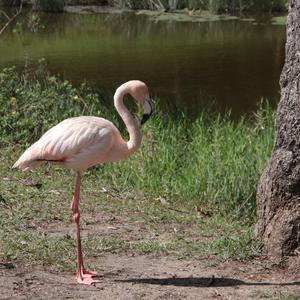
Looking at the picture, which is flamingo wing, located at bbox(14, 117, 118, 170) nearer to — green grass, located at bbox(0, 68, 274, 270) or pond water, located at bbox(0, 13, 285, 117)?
green grass, located at bbox(0, 68, 274, 270)

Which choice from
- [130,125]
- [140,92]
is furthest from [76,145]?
[140,92]

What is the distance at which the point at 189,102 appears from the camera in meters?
13.2

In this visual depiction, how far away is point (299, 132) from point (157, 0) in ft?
64.2

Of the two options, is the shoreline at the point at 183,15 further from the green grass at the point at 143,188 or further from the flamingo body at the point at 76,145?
the flamingo body at the point at 76,145

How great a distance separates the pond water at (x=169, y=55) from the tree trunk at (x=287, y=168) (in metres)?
6.50

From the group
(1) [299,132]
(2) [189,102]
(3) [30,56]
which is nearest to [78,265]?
(1) [299,132]

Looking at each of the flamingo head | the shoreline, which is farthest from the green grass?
the shoreline

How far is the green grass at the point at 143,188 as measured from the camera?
568 centimetres

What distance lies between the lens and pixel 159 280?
199 inches

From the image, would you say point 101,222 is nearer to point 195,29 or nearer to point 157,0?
point 195,29

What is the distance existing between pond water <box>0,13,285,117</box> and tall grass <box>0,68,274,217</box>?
Result: 3275 millimetres

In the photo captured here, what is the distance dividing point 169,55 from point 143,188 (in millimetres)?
10544

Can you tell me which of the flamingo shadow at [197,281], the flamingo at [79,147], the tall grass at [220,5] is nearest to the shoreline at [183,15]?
the tall grass at [220,5]

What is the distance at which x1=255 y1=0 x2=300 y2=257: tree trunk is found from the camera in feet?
17.2
